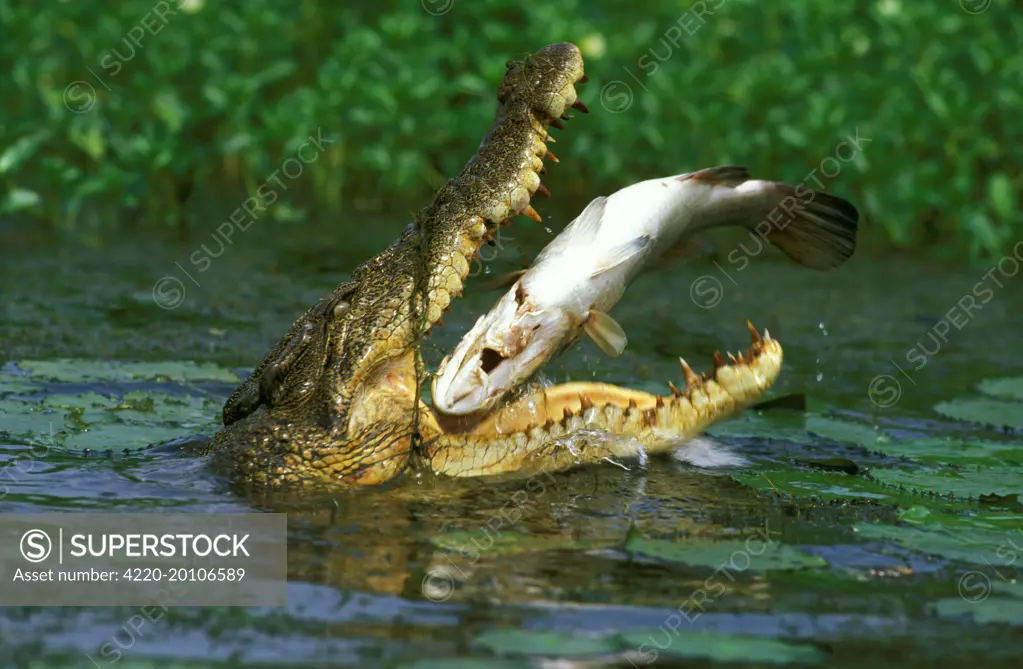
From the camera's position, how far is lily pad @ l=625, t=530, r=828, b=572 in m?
4.42

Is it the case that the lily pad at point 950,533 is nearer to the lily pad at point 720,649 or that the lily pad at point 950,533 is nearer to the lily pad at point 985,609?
the lily pad at point 985,609

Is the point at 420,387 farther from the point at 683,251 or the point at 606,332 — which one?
the point at 683,251

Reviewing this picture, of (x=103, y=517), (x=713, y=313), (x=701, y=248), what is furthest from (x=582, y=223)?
(x=713, y=313)

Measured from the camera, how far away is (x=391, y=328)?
4.95 m

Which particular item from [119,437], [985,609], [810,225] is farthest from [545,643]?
[119,437]

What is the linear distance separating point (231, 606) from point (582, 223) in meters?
1.79

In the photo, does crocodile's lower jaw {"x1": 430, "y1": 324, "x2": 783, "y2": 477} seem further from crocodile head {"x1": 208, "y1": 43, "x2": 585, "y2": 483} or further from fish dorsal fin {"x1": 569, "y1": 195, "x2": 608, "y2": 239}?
fish dorsal fin {"x1": 569, "y1": 195, "x2": 608, "y2": 239}

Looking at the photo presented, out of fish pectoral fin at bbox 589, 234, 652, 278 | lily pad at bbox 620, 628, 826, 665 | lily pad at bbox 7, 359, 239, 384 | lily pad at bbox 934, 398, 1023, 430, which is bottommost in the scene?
lily pad at bbox 620, 628, 826, 665

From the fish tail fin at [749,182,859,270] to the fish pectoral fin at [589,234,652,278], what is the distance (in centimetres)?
43

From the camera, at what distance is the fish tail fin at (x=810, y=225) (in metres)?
5.22

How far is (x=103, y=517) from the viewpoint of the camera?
4.73 meters

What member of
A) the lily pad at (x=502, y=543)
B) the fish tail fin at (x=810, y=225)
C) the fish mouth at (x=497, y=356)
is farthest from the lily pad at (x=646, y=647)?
the fish tail fin at (x=810, y=225)

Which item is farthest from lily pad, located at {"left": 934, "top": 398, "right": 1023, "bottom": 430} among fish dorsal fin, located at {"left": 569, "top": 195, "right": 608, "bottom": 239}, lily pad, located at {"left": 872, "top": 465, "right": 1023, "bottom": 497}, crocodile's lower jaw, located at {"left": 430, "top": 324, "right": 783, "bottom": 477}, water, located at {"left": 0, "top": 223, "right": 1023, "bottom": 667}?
fish dorsal fin, located at {"left": 569, "top": 195, "right": 608, "bottom": 239}

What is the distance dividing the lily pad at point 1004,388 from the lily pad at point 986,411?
0.10 meters
